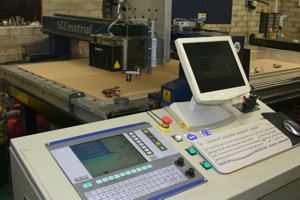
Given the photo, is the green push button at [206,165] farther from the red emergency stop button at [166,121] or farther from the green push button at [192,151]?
the red emergency stop button at [166,121]

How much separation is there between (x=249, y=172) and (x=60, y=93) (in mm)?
905

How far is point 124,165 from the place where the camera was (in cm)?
102

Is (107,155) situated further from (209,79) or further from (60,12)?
(60,12)

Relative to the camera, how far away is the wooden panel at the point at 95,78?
167 cm

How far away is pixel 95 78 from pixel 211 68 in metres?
0.78

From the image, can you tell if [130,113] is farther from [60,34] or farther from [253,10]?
[253,10]

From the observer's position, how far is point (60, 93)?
1.61 metres

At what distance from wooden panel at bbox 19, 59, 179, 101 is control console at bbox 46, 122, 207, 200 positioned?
16.9 inches

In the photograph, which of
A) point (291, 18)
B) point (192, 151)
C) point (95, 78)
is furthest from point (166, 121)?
point (291, 18)

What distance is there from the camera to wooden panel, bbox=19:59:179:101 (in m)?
1.67

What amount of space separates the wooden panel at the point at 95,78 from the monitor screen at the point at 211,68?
41cm

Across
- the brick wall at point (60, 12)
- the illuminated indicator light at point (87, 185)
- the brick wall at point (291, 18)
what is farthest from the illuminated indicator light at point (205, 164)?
the brick wall at point (291, 18)

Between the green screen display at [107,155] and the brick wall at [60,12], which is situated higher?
the brick wall at [60,12]

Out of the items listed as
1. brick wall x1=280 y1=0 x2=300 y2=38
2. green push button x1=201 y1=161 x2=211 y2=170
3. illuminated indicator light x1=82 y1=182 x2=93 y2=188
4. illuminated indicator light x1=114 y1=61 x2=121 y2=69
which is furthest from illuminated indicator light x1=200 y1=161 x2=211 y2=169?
brick wall x1=280 y1=0 x2=300 y2=38
